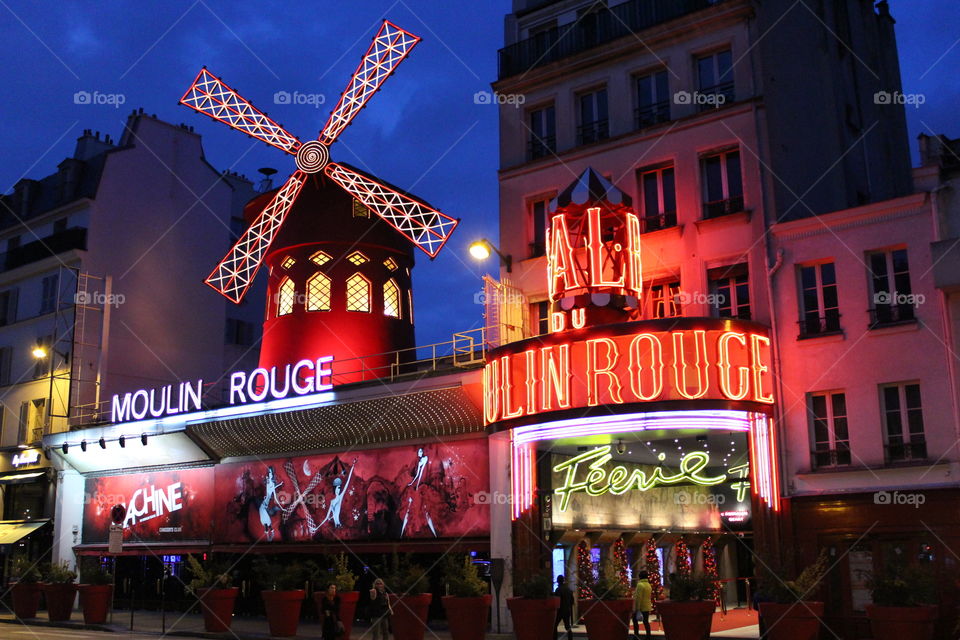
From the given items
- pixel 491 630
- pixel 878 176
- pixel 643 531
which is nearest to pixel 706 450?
pixel 643 531

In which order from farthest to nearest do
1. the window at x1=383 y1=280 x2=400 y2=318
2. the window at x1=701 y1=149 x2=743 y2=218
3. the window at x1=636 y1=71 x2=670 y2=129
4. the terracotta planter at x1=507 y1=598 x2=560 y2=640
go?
1. the window at x1=383 y1=280 x2=400 y2=318
2. the window at x1=636 y1=71 x2=670 y2=129
3. the window at x1=701 y1=149 x2=743 y2=218
4. the terracotta planter at x1=507 y1=598 x2=560 y2=640

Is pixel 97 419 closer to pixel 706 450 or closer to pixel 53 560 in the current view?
pixel 53 560

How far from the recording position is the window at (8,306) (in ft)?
107

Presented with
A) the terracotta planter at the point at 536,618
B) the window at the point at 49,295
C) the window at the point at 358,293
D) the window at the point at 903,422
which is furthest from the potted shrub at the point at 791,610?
the window at the point at 49,295

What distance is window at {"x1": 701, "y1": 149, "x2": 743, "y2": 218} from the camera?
697 inches

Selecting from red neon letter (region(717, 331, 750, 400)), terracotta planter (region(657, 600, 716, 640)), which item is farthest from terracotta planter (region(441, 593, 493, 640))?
red neon letter (region(717, 331, 750, 400))

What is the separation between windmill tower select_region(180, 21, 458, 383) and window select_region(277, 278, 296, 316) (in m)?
0.03

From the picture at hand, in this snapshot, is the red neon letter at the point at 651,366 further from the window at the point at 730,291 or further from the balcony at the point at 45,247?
the balcony at the point at 45,247

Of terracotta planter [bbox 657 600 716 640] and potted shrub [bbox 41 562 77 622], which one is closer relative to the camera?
terracotta planter [bbox 657 600 716 640]

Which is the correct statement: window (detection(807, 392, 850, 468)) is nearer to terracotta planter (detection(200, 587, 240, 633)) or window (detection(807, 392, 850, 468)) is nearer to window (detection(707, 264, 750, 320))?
window (detection(707, 264, 750, 320))

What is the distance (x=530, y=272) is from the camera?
19.7 m

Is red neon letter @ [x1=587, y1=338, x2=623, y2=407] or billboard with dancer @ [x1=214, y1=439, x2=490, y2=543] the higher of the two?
red neon letter @ [x1=587, y1=338, x2=623, y2=407]

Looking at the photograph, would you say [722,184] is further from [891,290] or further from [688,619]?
[688,619]

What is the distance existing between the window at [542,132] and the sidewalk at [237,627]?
9.44 m
